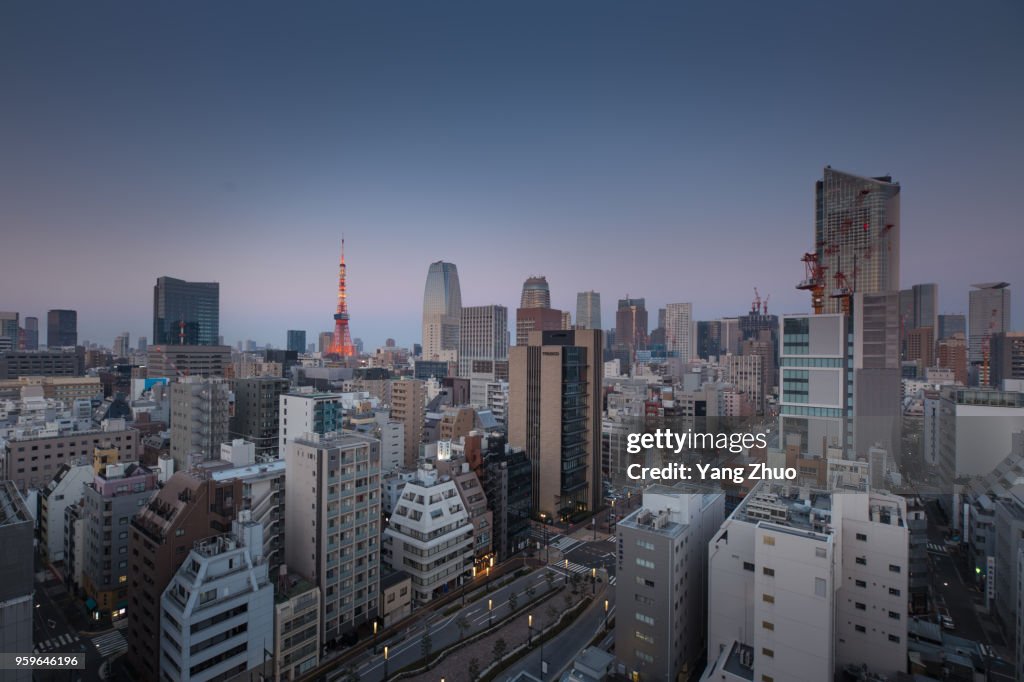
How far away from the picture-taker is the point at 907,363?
145ft

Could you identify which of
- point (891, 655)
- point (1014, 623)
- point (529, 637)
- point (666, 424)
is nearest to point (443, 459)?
point (529, 637)

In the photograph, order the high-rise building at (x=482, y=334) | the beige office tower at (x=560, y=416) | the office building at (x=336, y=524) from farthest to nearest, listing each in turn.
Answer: the high-rise building at (x=482, y=334) < the beige office tower at (x=560, y=416) < the office building at (x=336, y=524)

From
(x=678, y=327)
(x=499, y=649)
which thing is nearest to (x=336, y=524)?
(x=499, y=649)

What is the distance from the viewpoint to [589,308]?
401ft

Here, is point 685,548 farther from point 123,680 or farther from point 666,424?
point 666,424

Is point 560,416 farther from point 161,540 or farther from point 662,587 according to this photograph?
point 161,540

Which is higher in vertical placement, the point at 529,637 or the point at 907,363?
the point at 907,363

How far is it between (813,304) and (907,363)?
25346 millimetres

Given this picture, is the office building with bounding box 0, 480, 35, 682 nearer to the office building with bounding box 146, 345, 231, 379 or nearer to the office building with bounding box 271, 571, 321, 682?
the office building with bounding box 271, 571, 321, 682

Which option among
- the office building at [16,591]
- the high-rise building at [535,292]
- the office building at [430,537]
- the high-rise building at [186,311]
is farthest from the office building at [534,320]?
the office building at [16,591]

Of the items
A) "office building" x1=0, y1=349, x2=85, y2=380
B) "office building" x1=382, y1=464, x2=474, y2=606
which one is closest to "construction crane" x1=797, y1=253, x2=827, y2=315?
"office building" x1=382, y1=464, x2=474, y2=606

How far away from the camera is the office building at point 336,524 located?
13.3 meters

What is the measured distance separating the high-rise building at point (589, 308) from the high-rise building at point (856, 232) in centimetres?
7578

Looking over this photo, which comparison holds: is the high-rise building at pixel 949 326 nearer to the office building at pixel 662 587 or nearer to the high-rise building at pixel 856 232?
the high-rise building at pixel 856 232
